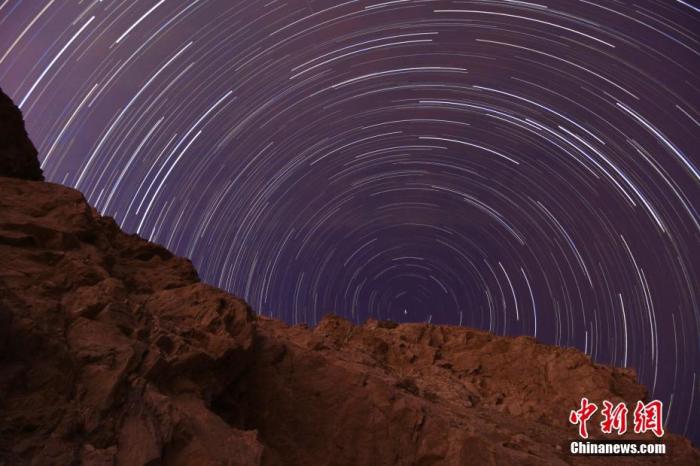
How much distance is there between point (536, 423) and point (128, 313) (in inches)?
708

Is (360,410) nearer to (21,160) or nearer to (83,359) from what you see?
(83,359)

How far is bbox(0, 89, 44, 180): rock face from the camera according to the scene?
12078mm

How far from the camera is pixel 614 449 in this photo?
1659 centimetres

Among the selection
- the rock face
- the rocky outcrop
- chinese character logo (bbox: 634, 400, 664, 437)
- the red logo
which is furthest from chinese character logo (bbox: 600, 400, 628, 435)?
the rock face

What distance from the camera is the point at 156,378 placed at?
7.45 metres

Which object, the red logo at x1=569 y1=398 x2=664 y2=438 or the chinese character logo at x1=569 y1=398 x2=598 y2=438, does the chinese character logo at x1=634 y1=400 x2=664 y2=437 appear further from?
the chinese character logo at x1=569 y1=398 x2=598 y2=438

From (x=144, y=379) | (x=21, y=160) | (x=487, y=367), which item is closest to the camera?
(x=144, y=379)

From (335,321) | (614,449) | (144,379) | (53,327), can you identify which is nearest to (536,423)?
(614,449)

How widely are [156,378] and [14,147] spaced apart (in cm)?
934

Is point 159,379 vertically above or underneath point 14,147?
underneath

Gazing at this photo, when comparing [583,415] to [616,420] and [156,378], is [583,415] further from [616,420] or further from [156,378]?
[156,378]

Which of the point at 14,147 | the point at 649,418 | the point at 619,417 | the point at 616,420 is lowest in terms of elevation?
the point at 616,420

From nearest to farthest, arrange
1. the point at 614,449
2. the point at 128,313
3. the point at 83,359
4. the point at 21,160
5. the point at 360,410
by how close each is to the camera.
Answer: the point at 83,359, the point at 128,313, the point at 360,410, the point at 21,160, the point at 614,449

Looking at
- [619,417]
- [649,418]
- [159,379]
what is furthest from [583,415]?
[159,379]
